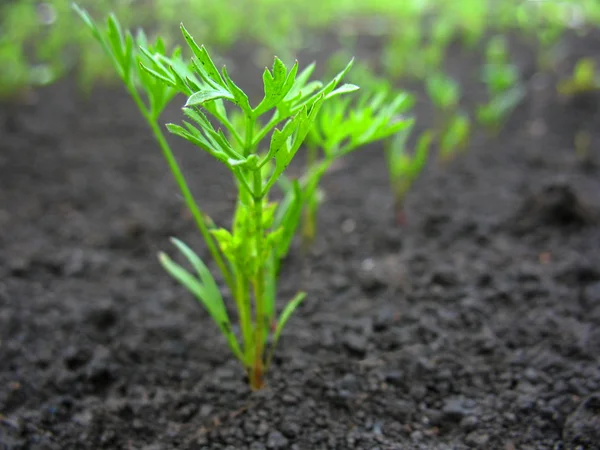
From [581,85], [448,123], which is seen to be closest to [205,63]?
[448,123]

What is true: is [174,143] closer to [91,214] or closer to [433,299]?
[91,214]

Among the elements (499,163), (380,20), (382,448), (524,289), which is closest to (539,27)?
(380,20)

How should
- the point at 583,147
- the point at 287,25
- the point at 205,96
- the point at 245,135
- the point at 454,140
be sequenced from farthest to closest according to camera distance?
1. the point at 287,25
2. the point at 583,147
3. the point at 454,140
4. the point at 245,135
5. the point at 205,96

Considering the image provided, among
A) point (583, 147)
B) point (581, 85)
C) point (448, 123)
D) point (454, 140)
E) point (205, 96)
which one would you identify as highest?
point (581, 85)

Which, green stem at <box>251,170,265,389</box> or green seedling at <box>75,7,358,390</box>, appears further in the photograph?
green stem at <box>251,170,265,389</box>

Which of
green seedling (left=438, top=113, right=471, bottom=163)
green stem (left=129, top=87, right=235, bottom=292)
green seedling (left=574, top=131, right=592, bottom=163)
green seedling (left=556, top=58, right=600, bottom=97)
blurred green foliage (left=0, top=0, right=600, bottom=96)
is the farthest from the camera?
blurred green foliage (left=0, top=0, right=600, bottom=96)

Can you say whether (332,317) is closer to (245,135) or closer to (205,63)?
(245,135)

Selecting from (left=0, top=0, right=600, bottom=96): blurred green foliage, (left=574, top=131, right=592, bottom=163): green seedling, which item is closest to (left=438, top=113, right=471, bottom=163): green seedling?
(left=574, top=131, right=592, bottom=163): green seedling

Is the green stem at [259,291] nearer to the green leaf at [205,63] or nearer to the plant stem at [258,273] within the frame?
the plant stem at [258,273]

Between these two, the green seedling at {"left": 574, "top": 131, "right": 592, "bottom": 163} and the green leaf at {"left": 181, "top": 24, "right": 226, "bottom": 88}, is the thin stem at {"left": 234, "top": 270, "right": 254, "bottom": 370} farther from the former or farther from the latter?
the green seedling at {"left": 574, "top": 131, "right": 592, "bottom": 163}
